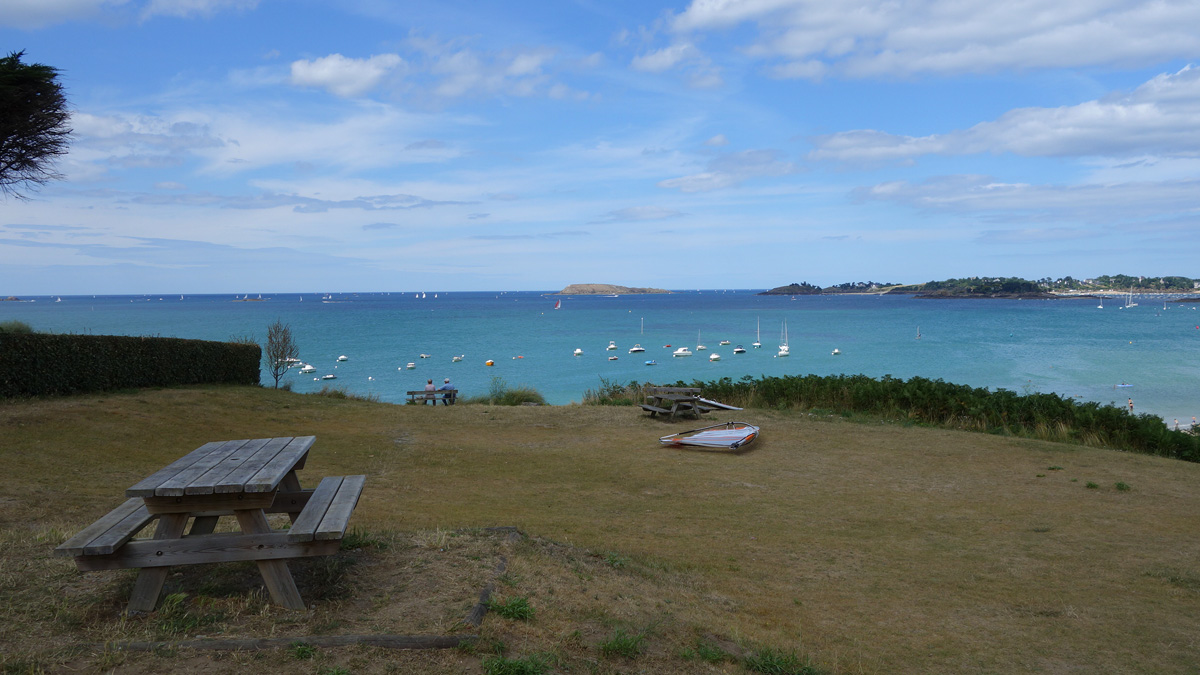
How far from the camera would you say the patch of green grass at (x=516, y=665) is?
342 cm

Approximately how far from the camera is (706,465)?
11.3 meters

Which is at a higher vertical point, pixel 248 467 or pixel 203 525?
pixel 248 467

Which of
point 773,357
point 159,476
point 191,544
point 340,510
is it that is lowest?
point 773,357

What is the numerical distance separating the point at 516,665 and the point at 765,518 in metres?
5.47

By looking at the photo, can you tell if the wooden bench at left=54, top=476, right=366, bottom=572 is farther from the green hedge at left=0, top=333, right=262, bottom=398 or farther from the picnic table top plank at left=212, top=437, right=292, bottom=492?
the green hedge at left=0, top=333, right=262, bottom=398

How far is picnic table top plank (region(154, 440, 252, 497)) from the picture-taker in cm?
373

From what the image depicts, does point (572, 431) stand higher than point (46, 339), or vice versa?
point (46, 339)

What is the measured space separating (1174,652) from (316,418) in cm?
1362

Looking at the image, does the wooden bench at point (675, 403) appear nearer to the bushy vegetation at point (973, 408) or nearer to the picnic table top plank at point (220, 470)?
the bushy vegetation at point (973, 408)

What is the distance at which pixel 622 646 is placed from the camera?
3861mm

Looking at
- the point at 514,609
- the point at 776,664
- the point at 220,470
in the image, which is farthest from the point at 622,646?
the point at 220,470

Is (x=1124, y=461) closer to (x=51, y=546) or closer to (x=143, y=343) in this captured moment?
(x=51, y=546)

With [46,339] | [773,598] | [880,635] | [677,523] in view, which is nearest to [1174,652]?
[880,635]

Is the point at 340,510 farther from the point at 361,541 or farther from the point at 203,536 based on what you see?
the point at 361,541
